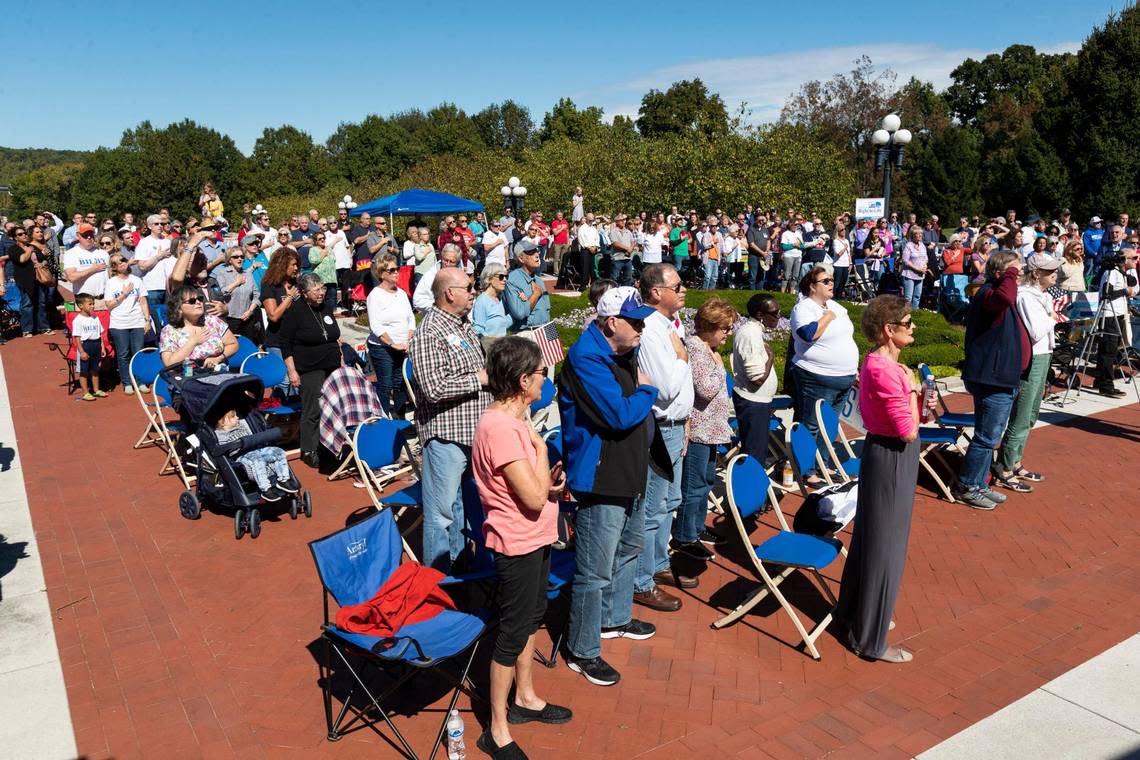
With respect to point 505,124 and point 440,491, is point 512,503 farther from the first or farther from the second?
point 505,124

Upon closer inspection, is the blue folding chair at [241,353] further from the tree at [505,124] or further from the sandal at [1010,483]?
the tree at [505,124]

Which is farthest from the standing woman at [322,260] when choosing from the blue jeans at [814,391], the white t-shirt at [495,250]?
the blue jeans at [814,391]

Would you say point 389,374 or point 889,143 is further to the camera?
point 889,143

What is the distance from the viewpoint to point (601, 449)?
4340 millimetres

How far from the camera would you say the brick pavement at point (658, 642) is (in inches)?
164

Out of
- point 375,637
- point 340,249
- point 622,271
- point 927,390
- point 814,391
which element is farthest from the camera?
point 622,271

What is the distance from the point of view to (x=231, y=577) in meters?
5.92

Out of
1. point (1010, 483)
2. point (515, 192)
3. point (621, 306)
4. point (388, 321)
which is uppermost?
point (515, 192)

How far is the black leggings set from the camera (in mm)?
3871

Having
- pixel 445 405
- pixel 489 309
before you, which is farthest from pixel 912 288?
pixel 445 405

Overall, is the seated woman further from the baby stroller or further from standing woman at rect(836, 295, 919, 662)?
standing woman at rect(836, 295, 919, 662)

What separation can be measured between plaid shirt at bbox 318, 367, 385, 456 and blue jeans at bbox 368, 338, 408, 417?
0.74 m

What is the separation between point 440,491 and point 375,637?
1.26 meters

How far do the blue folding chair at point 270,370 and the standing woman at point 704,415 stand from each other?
4.60m
